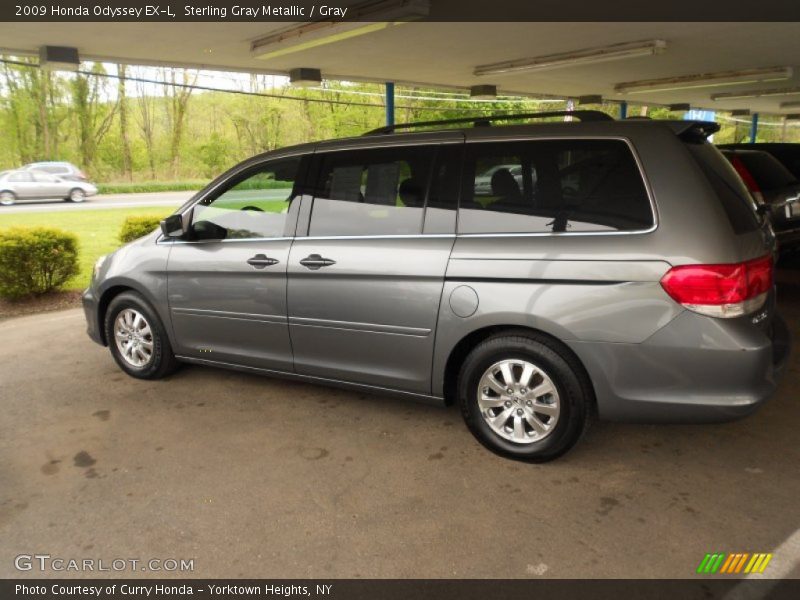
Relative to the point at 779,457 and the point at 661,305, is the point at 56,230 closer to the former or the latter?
the point at 661,305

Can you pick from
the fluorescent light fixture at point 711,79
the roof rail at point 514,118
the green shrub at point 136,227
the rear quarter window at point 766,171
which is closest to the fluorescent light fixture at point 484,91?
the fluorescent light fixture at point 711,79

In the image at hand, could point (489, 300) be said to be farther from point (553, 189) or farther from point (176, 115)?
point (176, 115)

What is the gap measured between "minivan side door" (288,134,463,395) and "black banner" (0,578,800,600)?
4.23 ft

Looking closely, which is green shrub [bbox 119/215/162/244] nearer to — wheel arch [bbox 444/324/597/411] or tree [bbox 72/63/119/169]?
wheel arch [bbox 444/324/597/411]

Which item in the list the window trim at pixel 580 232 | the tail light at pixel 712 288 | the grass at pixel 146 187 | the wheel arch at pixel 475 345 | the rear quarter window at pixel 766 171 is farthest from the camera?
the grass at pixel 146 187

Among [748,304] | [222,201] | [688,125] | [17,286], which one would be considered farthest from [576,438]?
[17,286]

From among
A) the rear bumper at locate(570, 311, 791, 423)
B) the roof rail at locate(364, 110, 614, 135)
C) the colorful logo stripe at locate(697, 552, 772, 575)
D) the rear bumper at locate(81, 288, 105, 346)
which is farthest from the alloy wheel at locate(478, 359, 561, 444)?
the rear bumper at locate(81, 288, 105, 346)

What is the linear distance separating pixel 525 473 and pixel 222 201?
2.76m

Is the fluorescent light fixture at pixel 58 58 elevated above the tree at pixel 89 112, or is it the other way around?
the tree at pixel 89 112

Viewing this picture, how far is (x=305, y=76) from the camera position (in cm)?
920

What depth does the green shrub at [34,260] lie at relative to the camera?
6984 mm

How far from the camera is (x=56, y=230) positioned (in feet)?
24.3

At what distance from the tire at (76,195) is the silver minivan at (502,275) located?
2429 centimetres

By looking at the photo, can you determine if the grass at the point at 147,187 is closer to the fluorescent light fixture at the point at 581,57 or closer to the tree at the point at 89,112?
the tree at the point at 89,112
